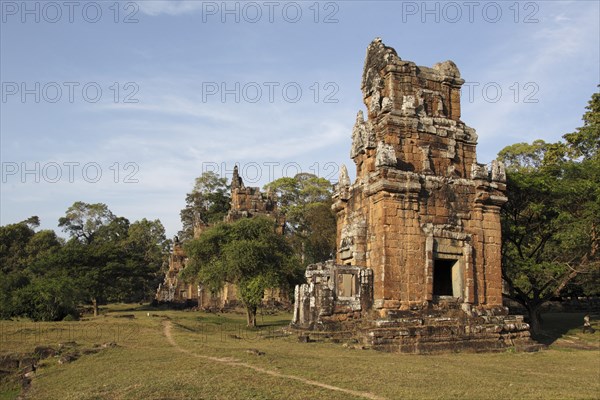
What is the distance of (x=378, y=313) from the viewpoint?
13.6 meters

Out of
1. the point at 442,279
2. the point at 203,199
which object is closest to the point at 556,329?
the point at 442,279

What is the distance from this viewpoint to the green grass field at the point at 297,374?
760 centimetres

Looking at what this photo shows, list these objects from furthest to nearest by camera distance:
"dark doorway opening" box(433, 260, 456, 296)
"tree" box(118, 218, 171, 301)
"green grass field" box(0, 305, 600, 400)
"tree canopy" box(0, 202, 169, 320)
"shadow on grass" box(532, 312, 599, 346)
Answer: "tree" box(118, 218, 171, 301) → "tree canopy" box(0, 202, 169, 320) → "shadow on grass" box(532, 312, 599, 346) → "dark doorway opening" box(433, 260, 456, 296) → "green grass field" box(0, 305, 600, 400)

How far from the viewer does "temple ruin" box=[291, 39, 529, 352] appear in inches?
537

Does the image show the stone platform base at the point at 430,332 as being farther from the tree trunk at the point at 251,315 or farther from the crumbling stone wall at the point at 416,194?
the tree trunk at the point at 251,315

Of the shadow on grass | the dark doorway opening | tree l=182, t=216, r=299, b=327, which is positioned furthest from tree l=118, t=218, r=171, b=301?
the dark doorway opening

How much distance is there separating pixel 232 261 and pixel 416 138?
44.9ft

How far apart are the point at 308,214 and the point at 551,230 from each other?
30.6 meters

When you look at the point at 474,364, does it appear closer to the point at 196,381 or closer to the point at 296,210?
the point at 196,381

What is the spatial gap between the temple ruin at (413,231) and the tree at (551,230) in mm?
4311

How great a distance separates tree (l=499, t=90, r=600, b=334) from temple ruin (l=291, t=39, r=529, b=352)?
431 cm

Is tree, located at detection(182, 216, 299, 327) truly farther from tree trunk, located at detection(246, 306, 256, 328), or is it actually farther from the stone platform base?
the stone platform base

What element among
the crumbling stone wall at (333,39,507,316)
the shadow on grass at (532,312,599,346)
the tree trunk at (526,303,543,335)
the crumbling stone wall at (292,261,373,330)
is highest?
the crumbling stone wall at (333,39,507,316)

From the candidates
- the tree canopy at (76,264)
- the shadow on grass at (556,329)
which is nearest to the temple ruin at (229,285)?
the tree canopy at (76,264)
